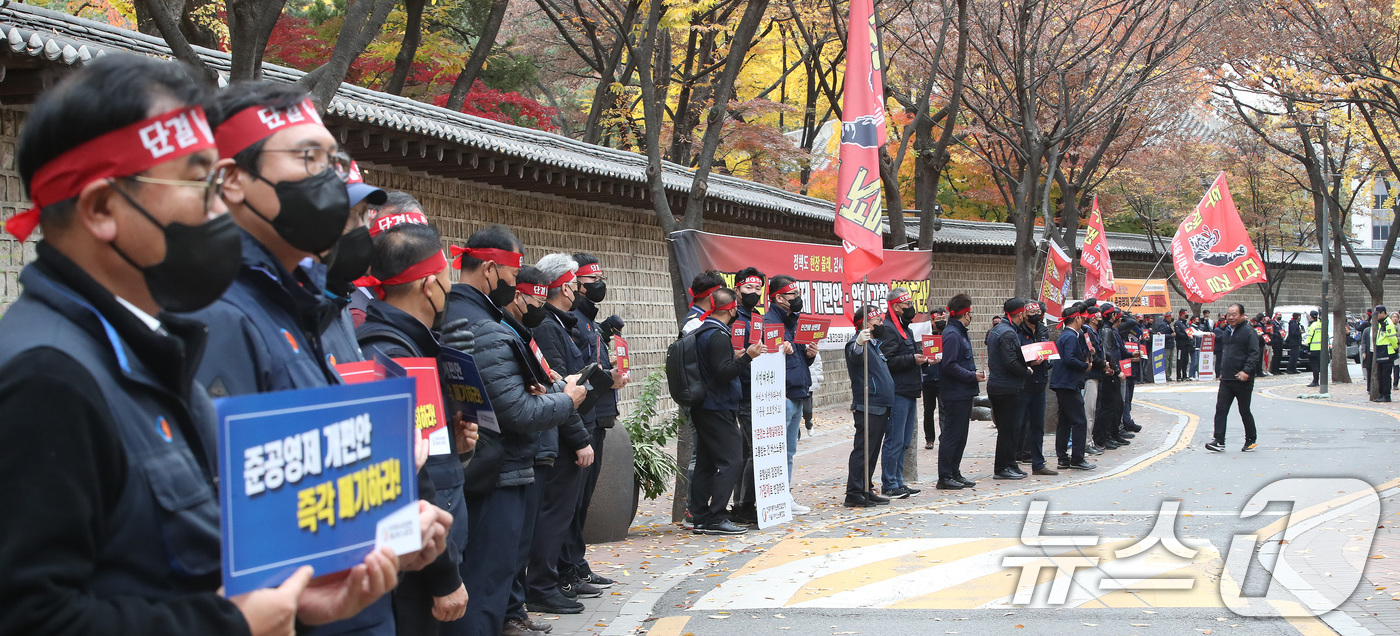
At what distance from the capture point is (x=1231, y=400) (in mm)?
15367

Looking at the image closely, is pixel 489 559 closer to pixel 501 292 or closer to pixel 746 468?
pixel 501 292

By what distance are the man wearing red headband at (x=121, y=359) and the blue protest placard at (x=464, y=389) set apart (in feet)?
7.37

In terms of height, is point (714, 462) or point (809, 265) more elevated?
point (809, 265)

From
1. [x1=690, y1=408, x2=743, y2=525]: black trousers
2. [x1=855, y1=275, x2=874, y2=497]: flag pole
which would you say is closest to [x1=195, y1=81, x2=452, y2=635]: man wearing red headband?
[x1=690, y1=408, x2=743, y2=525]: black trousers

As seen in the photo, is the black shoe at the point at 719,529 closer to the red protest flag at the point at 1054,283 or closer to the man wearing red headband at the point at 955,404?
the man wearing red headband at the point at 955,404

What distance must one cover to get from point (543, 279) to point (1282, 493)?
8019 mm

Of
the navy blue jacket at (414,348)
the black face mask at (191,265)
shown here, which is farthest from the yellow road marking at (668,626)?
the black face mask at (191,265)

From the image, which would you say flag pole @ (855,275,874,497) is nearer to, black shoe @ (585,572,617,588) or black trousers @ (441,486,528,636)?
black shoe @ (585,572,617,588)

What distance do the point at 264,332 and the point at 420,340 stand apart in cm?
145

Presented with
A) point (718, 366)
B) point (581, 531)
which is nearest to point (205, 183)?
point (581, 531)

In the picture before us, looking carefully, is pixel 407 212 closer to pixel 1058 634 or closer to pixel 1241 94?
pixel 1058 634

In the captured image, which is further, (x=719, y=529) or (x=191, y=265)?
(x=719, y=529)

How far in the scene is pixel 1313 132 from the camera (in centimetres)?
3045

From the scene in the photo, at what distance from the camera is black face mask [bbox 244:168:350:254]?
272 cm
